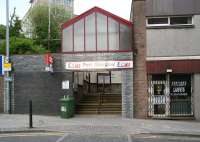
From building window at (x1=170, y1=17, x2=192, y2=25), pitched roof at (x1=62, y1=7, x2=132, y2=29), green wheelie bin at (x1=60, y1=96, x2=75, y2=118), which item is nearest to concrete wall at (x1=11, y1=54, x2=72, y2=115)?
green wheelie bin at (x1=60, y1=96, x2=75, y2=118)

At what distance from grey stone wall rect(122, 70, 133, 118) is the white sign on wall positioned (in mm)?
455

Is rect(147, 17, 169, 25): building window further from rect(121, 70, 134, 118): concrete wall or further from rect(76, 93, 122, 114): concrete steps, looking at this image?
rect(76, 93, 122, 114): concrete steps

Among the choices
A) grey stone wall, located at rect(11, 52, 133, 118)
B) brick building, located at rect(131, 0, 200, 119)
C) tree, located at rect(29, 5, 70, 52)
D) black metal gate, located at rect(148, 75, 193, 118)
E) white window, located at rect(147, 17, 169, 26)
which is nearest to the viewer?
brick building, located at rect(131, 0, 200, 119)

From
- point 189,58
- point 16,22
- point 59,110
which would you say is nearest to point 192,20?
point 189,58

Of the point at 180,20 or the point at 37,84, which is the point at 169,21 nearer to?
the point at 180,20

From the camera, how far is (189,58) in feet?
82.5

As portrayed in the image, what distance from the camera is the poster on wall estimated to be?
25391 millimetres

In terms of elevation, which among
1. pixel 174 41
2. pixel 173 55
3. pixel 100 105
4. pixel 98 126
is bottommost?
pixel 98 126

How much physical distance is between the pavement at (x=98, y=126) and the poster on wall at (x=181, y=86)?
1805mm

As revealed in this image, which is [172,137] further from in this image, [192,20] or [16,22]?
[16,22]

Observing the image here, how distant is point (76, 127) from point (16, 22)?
44.7 metres

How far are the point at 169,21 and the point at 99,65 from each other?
15.5 feet

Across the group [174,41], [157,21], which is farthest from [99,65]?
[174,41]

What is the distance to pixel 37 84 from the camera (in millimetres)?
26828
